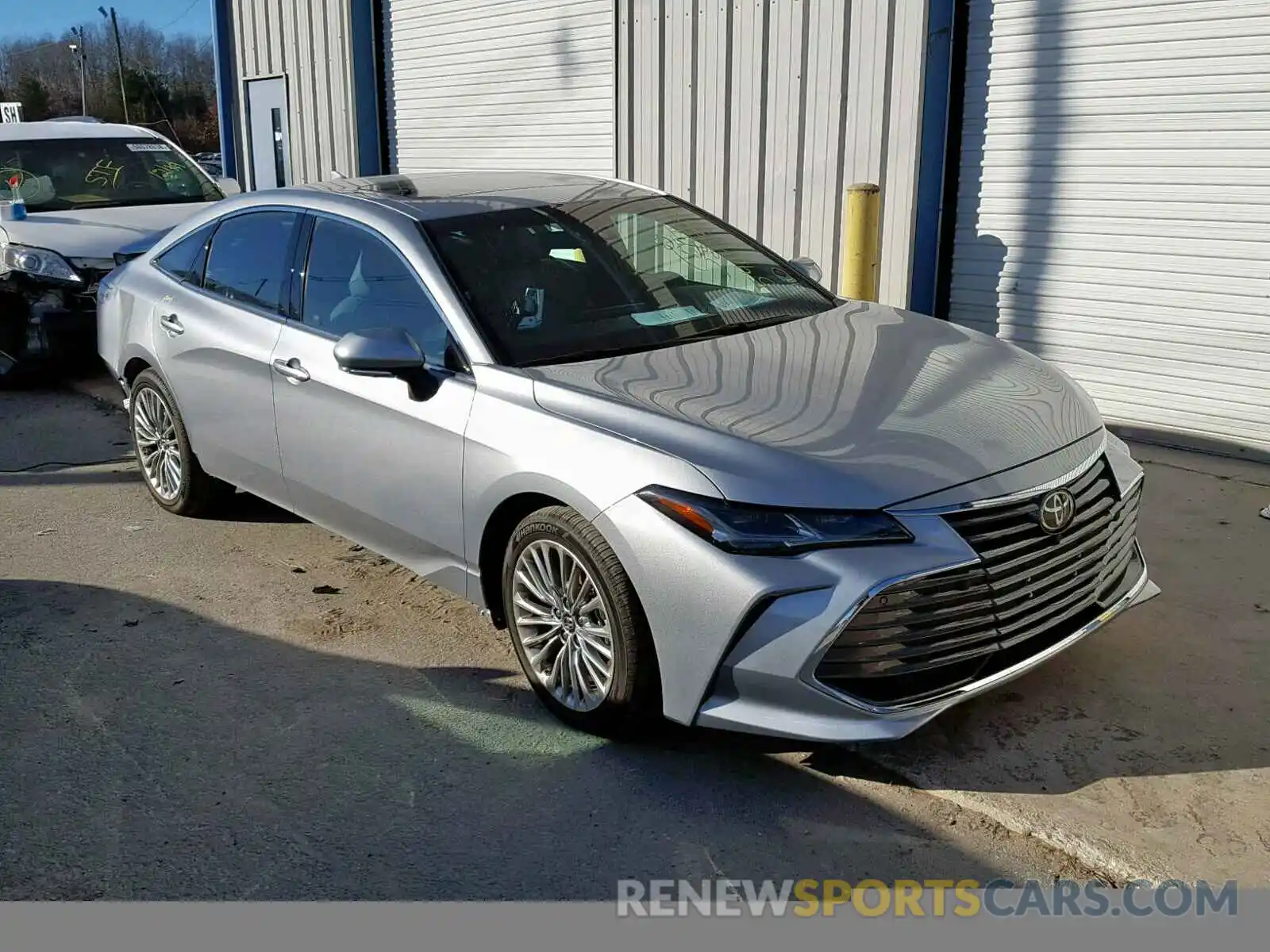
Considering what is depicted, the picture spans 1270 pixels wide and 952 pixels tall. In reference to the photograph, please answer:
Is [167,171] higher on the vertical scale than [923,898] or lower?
higher

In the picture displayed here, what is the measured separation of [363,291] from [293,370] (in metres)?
0.43

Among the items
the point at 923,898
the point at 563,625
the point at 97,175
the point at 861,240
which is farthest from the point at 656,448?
the point at 97,175

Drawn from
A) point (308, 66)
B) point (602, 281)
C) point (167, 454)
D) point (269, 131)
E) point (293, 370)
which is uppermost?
point (308, 66)

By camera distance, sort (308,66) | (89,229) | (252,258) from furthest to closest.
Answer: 1. (308,66)
2. (89,229)
3. (252,258)

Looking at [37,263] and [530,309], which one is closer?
[530,309]

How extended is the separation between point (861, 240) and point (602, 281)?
11.6 ft

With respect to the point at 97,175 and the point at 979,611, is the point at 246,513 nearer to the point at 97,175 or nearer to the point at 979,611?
the point at 979,611

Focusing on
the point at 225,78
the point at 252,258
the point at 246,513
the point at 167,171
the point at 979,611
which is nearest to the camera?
the point at 979,611

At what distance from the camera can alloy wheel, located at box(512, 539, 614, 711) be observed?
3.73m

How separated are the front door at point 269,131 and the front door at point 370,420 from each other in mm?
10584

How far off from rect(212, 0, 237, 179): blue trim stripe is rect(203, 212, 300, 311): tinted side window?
10.2m

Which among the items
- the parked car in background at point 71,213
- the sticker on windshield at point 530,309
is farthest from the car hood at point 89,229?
the sticker on windshield at point 530,309

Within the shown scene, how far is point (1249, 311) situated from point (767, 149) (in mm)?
3546

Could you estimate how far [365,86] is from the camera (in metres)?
13.3
